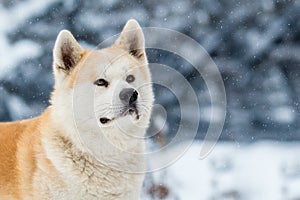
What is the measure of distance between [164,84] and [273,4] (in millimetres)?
1741

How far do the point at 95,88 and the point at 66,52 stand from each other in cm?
28

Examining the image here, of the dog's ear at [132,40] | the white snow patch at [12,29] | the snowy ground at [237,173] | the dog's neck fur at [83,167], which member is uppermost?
the white snow patch at [12,29]

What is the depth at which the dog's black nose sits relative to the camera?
3352mm

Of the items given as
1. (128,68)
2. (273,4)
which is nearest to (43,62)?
(273,4)

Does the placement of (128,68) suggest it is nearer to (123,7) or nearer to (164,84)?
(164,84)

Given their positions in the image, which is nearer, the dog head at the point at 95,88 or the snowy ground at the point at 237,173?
the dog head at the point at 95,88

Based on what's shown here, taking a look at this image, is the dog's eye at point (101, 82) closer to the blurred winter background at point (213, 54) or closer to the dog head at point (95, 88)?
the dog head at point (95, 88)

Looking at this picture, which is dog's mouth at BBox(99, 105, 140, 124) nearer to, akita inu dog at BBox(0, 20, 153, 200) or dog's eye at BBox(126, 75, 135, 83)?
akita inu dog at BBox(0, 20, 153, 200)

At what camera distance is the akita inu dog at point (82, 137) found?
333cm

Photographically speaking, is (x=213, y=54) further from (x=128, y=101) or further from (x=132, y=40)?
(x=128, y=101)

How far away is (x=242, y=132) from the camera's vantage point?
22.3 feet

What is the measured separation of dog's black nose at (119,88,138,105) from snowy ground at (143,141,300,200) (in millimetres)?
2094

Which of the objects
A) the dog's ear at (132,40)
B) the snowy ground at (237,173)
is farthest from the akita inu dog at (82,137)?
the snowy ground at (237,173)

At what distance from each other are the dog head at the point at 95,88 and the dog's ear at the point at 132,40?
0.21 metres
